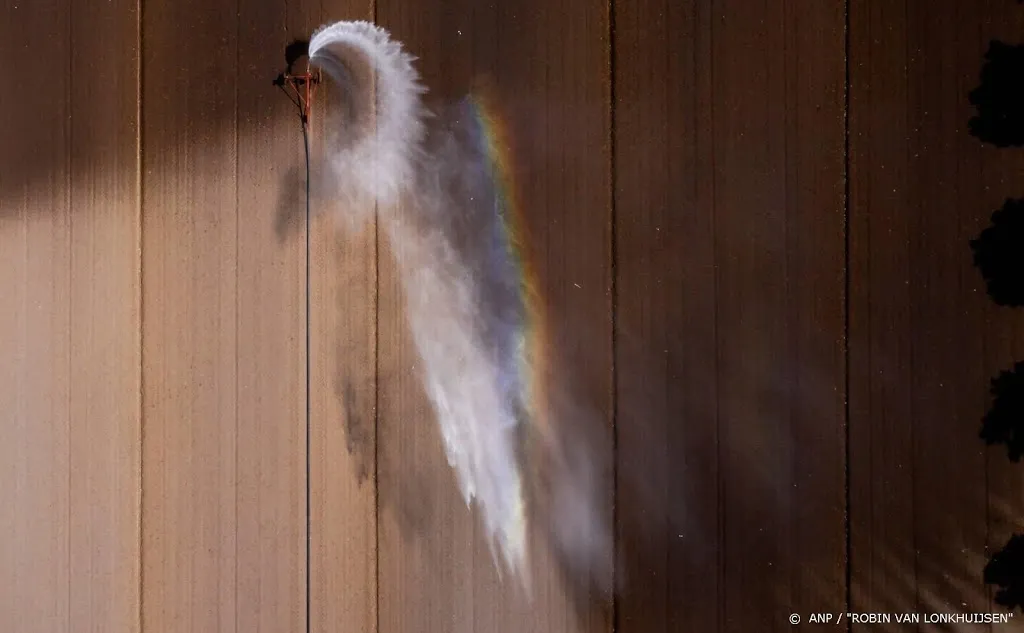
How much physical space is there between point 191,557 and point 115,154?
3.12 feet

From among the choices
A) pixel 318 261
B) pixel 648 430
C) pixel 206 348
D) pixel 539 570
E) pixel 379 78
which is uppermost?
pixel 379 78

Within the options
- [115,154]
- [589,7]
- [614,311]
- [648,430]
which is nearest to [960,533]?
[648,430]

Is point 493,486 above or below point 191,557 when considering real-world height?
above

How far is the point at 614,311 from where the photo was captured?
1675 millimetres

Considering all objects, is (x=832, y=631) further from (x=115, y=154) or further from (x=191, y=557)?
(x=115, y=154)

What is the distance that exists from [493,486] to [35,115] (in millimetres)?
1371

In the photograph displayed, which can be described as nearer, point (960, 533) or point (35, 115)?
point (960, 533)

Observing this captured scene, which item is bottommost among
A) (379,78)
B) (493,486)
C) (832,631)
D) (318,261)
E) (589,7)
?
(832,631)

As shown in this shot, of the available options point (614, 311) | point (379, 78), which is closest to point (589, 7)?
point (379, 78)

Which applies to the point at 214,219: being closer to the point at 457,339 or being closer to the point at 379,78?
the point at 379,78

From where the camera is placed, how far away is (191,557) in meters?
1.72

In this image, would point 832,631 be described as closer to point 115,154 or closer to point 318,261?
point 318,261

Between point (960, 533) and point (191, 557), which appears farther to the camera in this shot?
point (191, 557)

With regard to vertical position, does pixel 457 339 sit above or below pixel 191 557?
above
